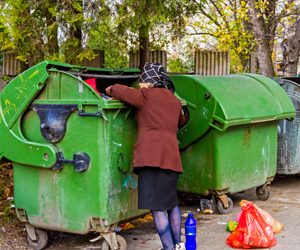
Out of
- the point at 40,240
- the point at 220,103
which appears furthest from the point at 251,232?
the point at 40,240

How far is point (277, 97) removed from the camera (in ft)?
23.1

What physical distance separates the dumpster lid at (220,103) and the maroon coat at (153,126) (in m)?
1.48

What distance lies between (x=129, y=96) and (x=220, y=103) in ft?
5.74

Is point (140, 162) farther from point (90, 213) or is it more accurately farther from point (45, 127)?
point (45, 127)

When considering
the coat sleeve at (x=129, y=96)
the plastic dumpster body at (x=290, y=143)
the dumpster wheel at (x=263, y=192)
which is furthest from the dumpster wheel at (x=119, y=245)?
the plastic dumpster body at (x=290, y=143)

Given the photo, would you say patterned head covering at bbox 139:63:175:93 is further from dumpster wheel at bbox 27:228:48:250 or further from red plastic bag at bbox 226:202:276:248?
dumpster wheel at bbox 27:228:48:250

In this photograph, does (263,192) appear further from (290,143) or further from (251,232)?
(251,232)

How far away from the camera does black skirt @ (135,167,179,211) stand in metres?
4.47

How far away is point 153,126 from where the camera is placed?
14.9 ft

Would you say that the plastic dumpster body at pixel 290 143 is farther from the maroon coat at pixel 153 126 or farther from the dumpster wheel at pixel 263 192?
the maroon coat at pixel 153 126

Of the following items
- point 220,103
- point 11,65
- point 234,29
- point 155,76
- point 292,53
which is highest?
point 234,29

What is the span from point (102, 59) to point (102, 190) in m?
3.50

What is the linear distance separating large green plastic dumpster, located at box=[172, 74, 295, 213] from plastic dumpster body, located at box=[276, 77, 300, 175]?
0.98 m

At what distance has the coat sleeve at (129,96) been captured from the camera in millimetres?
4500
